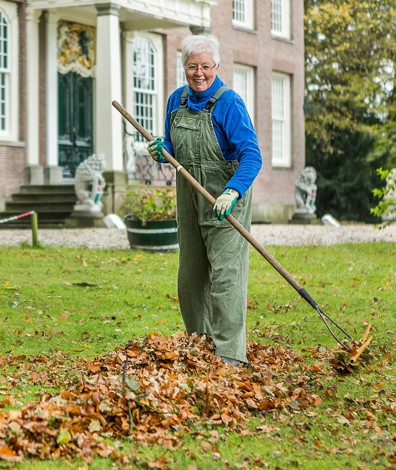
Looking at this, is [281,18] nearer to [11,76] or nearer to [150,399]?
[11,76]

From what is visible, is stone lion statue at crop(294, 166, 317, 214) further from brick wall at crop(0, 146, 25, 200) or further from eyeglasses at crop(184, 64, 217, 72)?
eyeglasses at crop(184, 64, 217, 72)

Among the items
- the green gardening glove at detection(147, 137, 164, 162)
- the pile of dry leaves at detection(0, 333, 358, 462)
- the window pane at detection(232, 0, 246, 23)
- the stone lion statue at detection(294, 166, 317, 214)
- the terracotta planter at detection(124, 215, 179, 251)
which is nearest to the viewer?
the pile of dry leaves at detection(0, 333, 358, 462)

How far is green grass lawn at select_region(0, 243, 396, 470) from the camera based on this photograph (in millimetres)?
5039

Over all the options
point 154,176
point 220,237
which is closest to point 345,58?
point 154,176

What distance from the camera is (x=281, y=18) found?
104 ft

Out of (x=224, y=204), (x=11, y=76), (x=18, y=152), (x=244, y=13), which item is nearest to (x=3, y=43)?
(x=11, y=76)

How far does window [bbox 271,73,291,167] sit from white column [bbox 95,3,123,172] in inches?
410

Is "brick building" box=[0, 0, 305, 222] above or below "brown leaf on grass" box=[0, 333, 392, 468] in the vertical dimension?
above

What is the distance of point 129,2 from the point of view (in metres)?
22.4

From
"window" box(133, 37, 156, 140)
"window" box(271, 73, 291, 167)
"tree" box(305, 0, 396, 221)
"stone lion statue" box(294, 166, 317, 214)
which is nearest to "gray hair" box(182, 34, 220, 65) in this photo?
"window" box(133, 37, 156, 140)

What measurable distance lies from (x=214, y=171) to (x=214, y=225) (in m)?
0.33

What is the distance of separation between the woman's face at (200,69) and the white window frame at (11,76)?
15.9 metres

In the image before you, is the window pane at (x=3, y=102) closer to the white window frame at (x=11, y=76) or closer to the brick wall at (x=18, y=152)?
the white window frame at (x=11, y=76)

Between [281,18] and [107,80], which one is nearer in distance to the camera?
[107,80]
